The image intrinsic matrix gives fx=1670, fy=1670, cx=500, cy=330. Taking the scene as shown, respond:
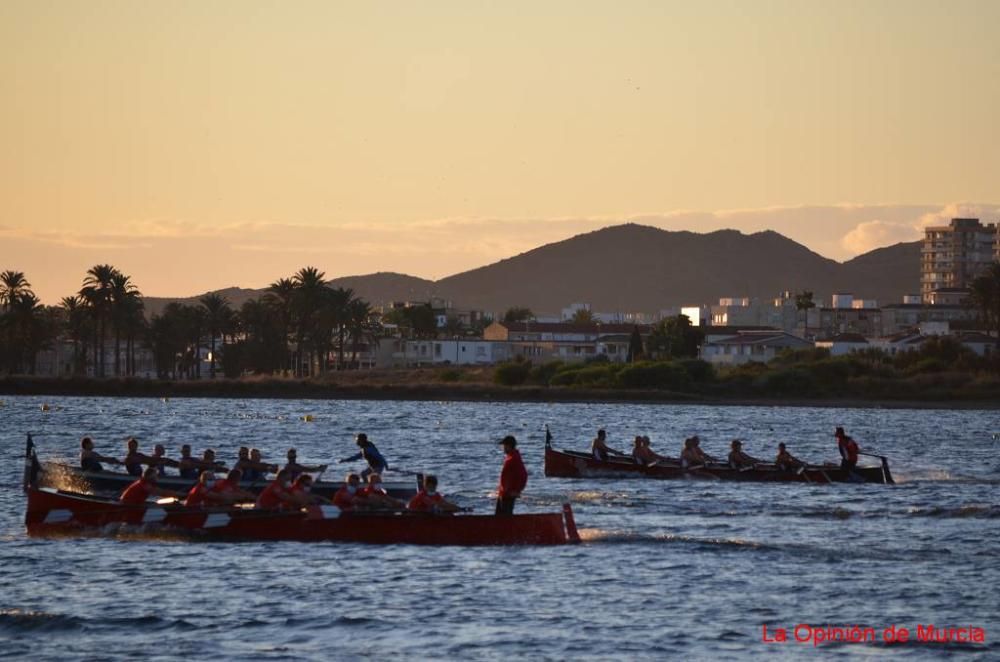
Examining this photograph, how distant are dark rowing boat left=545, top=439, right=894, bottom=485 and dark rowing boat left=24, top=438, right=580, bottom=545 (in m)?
16.7

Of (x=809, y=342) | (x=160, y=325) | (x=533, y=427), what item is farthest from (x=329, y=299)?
(x=533, y=427)

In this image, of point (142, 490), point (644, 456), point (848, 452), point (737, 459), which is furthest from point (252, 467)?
point (848, 452)

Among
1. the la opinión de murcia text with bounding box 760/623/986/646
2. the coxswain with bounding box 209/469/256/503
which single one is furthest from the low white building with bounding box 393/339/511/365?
the la opinión de murcia text with bounding box 760/623/986/646

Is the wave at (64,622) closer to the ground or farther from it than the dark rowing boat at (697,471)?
closer to the ground

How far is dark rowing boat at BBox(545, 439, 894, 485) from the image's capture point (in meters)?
51.7

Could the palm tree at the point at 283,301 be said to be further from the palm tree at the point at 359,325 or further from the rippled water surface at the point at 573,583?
the rippled water surface at the point at 573,583

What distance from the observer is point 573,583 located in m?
30.8

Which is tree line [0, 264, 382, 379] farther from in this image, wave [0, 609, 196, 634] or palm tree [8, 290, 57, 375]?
wave [0, 609, 196, 634]

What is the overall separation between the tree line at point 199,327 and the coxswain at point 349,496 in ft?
389

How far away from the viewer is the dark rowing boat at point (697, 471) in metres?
51.7

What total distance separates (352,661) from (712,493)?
85.5 feet

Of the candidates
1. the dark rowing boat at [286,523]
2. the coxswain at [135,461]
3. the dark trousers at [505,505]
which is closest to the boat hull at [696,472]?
the coxswain at [135,461]

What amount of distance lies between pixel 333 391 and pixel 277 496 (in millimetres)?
107054

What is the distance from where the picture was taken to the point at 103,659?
2414 centimetres
